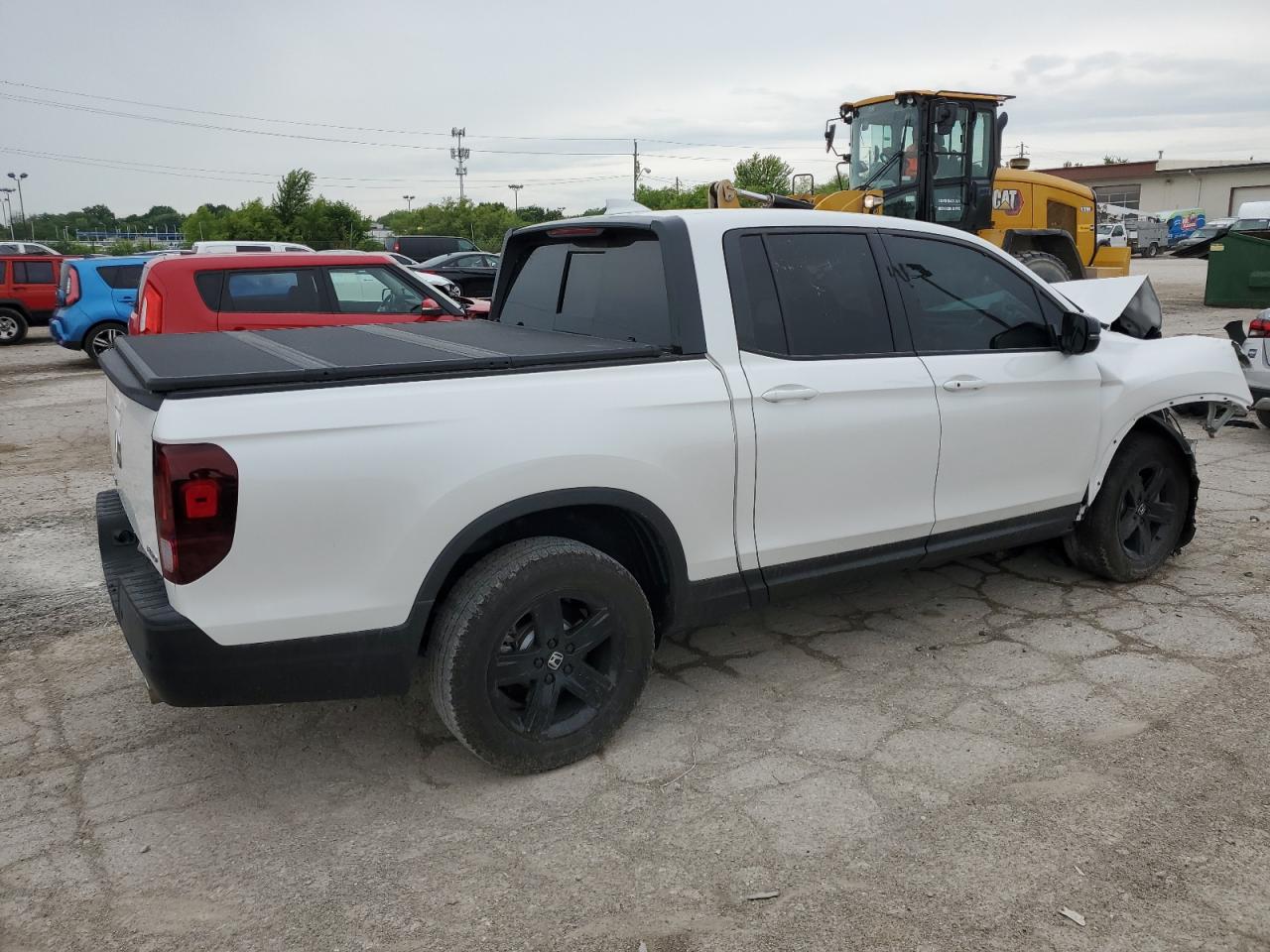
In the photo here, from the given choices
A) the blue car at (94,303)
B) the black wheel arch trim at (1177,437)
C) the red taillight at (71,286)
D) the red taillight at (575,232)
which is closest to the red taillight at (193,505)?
the red taillight at (575,232)

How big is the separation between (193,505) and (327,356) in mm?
805

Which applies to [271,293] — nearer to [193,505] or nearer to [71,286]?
[193,505]

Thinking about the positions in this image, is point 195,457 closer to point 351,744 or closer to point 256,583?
point 256,583

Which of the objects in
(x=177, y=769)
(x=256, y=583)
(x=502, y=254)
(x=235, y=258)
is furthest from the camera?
(x=235, y=258)

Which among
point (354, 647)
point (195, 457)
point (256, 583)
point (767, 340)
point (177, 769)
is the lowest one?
point (177, 769)

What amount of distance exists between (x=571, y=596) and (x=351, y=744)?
1.06 metres

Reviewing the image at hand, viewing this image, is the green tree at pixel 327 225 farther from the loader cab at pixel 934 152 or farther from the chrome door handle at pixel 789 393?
the chrome door handle at pixel 789 393

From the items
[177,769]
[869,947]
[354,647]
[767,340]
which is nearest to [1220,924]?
[869,947]

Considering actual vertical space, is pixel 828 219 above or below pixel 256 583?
above

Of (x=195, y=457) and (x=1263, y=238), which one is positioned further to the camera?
(x=1263, y=238)

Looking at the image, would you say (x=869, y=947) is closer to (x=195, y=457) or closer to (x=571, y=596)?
(x=571, y=596)

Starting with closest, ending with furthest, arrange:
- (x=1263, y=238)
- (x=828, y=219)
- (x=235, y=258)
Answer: (x=828, y=219) → (x=235, y=258) → (x=1263, y=238)

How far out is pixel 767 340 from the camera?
3.63 meters

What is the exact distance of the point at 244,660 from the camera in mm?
2789
